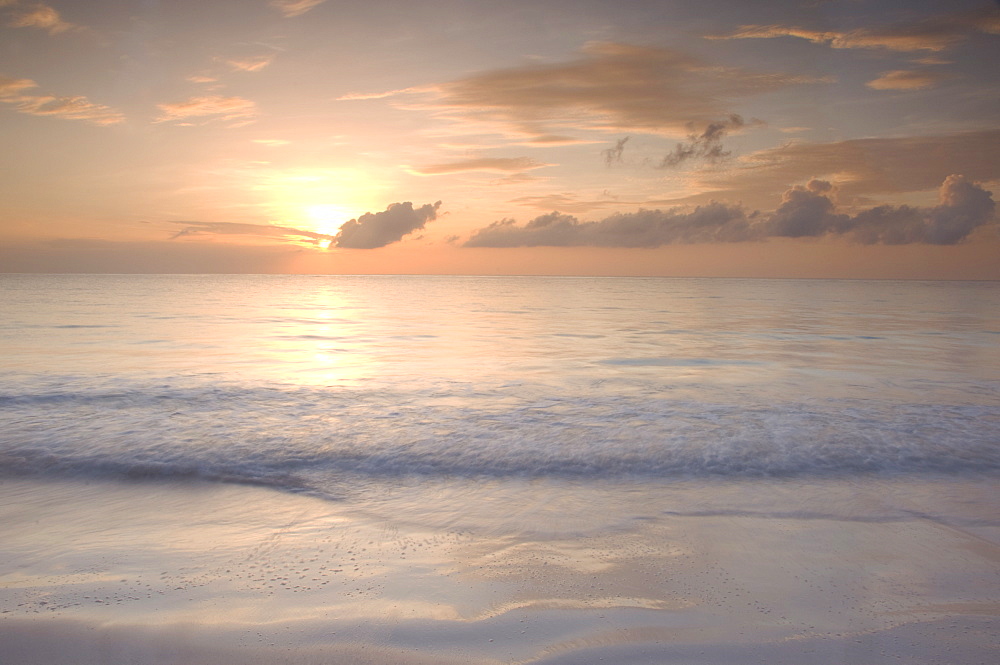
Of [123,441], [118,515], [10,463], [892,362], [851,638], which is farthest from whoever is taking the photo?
[892,362]

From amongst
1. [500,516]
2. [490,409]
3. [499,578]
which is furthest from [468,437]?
[499,578]

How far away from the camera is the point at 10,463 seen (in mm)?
6629

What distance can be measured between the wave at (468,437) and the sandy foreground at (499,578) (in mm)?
879

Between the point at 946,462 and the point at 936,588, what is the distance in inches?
150

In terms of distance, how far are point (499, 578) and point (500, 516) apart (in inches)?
49.6

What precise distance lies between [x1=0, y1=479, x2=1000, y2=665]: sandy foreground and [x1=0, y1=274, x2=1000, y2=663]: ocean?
21mm

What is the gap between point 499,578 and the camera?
392cm

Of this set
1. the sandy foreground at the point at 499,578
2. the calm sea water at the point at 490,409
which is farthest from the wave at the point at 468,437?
the sandy foreground at the point at 499,578

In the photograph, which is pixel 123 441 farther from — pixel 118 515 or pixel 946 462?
pixel 946 462

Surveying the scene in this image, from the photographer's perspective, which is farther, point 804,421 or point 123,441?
point 804,421

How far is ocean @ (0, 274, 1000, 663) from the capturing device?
329 centimetres

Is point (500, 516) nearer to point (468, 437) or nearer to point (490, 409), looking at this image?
point (468, 437)

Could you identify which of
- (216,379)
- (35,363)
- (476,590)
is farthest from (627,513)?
(35,363)

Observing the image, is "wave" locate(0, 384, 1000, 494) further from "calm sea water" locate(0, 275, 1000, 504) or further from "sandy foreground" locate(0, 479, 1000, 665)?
"sandy foreground" locate(0, 479, 1000, 665)
